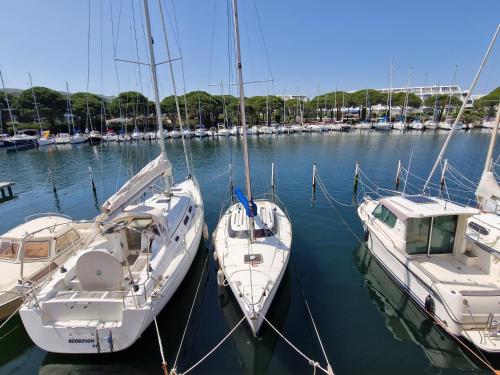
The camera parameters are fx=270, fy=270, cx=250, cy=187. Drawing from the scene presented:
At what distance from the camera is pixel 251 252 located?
974 centimetres

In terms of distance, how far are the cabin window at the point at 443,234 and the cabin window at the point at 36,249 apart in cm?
1461

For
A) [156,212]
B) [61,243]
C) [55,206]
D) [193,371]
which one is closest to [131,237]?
[156,212]

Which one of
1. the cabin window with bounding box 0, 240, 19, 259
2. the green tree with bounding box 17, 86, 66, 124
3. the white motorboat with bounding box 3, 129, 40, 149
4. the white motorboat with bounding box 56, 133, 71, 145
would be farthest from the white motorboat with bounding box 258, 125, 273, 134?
the cabin window with bounding box 0, 240, 19, 259

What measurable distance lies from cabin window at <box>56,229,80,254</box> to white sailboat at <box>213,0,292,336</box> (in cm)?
621

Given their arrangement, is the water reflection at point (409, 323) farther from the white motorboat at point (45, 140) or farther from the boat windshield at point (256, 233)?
the white motorboat at point (45, 140)

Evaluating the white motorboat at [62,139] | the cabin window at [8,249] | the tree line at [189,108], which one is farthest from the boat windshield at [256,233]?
the white motorboat at [62,139]

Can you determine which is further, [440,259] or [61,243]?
[61,243]

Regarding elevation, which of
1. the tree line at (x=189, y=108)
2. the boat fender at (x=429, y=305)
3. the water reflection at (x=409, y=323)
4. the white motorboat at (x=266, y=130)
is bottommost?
the water reflection at (x=409, y=323)

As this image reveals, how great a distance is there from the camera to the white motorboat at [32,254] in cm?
901

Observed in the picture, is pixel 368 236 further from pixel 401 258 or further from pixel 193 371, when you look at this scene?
pixel 193 371

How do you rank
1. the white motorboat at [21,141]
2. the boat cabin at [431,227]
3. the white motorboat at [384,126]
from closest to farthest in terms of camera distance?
the boat cabin at [431,227], the white motorboat at [21,141], the white motorboat at [384,126]

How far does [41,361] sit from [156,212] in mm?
5418

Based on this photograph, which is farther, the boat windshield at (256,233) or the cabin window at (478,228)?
the boat windshield at (256,233)

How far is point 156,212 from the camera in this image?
10.4 meters
